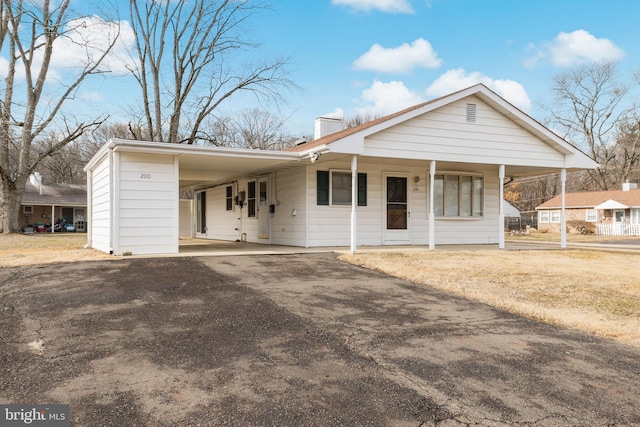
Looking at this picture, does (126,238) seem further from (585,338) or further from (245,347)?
(585,338)

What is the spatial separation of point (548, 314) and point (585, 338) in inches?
33.3

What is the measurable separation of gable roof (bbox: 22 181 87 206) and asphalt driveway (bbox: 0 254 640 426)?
2673 cm

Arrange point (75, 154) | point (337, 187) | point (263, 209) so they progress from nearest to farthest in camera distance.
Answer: point (337, 187), point (263, 209), point (75, 154)

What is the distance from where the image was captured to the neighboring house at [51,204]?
95.5ft

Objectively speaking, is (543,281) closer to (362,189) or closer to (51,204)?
(362,189)

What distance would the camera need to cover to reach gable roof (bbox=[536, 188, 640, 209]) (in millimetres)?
30784

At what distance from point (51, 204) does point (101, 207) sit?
21709mm

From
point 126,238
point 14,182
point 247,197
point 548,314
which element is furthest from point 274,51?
point 548,314

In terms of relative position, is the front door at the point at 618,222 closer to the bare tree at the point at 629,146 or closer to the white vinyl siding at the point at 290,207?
the bare tree at the point at 629,146

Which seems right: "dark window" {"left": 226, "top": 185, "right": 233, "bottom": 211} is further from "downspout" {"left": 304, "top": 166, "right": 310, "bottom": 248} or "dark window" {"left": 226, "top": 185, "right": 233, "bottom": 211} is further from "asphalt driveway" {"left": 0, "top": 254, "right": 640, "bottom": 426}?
"asphalt driveway" {"left": 0, "top": 254, "right": 640, "bottom": 426}

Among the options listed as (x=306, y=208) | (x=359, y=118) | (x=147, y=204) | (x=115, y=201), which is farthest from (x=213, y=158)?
(x=359, y=118)

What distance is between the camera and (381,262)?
8508mm

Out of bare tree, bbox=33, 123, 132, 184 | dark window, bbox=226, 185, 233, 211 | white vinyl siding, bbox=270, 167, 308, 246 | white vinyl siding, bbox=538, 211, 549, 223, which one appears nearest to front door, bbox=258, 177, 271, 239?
white vinyl siding, bbox=270, 167, 308, 246

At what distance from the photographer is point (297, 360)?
3.34 metres
